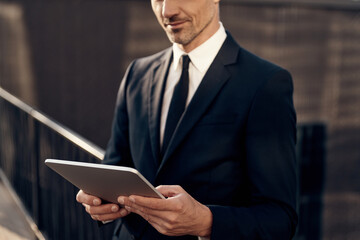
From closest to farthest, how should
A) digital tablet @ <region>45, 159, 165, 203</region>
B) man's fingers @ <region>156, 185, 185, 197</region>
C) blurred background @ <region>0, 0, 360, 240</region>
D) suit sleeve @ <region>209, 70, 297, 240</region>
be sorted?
digital tablet @ <region>45, 159, 165, 203</region>, man's fingers @ <region>156, 185, 185, 197</region>, suit sleeve @ <region>209, 70, 297, 240</region>, blurred background @ <region>0, 0, 360, 240</region>

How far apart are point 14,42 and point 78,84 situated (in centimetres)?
161

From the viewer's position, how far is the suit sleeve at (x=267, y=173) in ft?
5.94

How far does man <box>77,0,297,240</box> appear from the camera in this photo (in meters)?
1.79

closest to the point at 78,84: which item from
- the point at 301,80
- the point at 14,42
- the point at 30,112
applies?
the point at 14,42

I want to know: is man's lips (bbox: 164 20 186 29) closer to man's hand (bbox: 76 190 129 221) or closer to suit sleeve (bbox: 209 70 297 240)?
suit sleeve (bbox: 209 70 297 240)

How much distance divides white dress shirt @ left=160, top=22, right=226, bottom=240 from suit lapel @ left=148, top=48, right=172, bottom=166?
0.09 feet

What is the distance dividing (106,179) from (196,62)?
698 mm

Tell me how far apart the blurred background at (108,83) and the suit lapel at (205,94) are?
1.19 m

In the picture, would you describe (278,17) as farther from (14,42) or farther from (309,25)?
(14,42)

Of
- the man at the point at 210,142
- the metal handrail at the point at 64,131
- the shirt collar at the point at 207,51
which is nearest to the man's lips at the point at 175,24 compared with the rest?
the man at the point at 210,142

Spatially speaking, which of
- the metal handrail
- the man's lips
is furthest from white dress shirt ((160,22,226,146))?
the metal handrail

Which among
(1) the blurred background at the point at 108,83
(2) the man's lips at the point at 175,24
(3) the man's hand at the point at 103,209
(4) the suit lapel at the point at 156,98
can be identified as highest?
(2) the man's lips at the point at 175,24

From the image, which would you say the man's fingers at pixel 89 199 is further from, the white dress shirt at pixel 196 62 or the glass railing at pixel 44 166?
the glass railing at pixel 44 166

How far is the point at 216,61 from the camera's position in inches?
80.4
